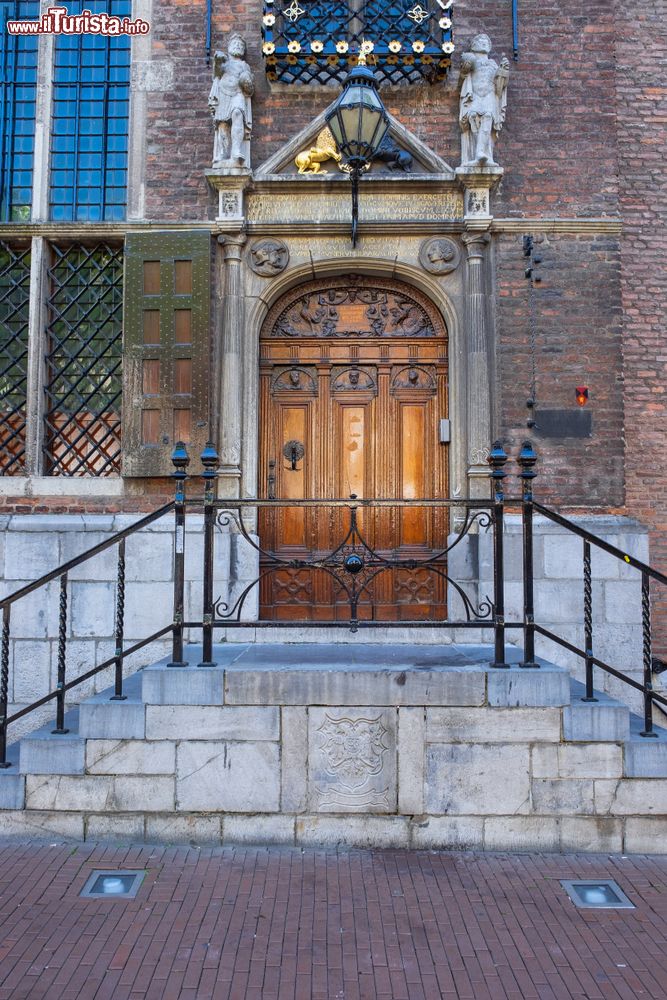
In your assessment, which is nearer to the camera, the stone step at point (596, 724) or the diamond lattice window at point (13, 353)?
the stone step at point (596, 724)

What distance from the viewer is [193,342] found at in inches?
271

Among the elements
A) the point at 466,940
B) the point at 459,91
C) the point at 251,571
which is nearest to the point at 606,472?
the point at 251,571

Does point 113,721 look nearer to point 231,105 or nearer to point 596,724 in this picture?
point 596,724

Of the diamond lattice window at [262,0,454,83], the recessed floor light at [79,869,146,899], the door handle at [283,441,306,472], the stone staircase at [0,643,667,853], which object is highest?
the diamond lattice window at [262,0,454,83]

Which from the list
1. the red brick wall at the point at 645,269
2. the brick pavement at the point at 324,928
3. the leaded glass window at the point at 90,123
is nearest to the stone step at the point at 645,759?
the brick pavement at the point at 324,928

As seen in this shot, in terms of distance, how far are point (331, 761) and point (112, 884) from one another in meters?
1.42

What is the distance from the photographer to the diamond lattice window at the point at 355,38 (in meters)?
7.11

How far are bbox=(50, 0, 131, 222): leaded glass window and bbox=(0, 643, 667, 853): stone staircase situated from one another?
16.7 ft

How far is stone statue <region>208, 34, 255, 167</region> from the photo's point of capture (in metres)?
6.91

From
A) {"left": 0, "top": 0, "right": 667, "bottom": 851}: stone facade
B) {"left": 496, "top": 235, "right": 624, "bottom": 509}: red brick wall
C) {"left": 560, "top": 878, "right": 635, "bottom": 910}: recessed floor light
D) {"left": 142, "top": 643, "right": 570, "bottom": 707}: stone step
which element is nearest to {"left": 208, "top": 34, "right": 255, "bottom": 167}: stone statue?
{"left": 0, "top": 0, "right": 667, "bottom": 851}: stone facade

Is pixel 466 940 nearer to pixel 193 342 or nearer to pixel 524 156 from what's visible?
pixel 193 342

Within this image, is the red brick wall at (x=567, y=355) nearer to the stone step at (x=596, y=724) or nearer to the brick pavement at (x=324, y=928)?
the stone step at (x=596, y=724)

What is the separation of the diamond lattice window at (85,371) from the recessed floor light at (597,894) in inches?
205

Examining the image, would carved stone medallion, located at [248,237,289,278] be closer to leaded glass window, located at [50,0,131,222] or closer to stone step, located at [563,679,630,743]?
leaded glass window, located at [50,0,131,222]
